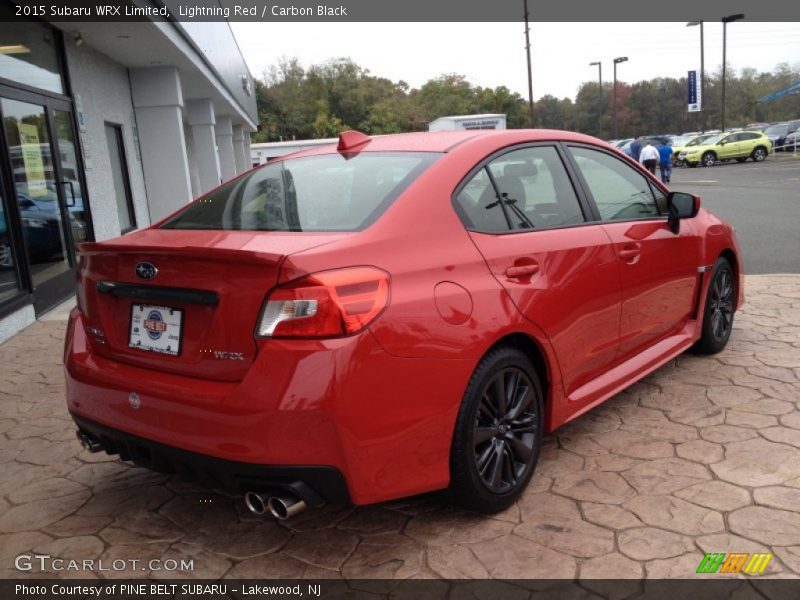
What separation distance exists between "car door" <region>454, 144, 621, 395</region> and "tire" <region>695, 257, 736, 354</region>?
1411mm

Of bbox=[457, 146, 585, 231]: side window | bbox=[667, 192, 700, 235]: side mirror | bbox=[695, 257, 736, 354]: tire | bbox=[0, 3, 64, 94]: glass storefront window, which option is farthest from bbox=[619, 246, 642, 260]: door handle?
bbox=[0, 3, 64, 94]: glass storefront window

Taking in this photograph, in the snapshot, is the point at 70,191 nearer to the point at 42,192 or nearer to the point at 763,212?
the point at 42,192

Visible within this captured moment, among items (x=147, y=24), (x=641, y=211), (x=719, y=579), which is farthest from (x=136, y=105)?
(x=719, y=579)

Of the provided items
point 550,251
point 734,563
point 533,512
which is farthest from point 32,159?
point 734,563

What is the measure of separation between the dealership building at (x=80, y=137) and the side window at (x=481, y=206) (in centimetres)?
507

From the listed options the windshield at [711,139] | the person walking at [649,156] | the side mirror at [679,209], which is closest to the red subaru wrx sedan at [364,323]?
the side mirror at [679,209]

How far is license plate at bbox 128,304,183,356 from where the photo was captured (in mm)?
2426

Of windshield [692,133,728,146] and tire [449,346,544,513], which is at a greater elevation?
windshield [692,133,728,146]

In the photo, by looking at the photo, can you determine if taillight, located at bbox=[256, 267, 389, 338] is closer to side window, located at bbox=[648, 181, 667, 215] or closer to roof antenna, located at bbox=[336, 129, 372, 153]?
roof antenna, located at bbox=[336, 129, 372, 153]

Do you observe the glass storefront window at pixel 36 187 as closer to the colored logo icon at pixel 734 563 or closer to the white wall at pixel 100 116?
the white wall at pixel 100 116

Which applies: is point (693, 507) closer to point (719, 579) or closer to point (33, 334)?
point (719, 579)

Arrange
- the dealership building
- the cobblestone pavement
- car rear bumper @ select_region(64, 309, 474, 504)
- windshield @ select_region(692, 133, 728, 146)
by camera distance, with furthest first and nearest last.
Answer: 1. windshield @ select_region(692, 133, 728, 146)
2. the dealership building
3. the cobblestone pavement
4. car rear bumper @ select_region(64, 309, 474, 504)

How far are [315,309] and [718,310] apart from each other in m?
3.46

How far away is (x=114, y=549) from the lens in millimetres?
2711
